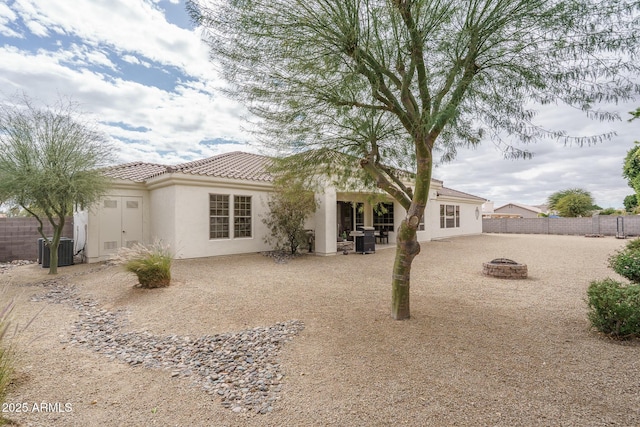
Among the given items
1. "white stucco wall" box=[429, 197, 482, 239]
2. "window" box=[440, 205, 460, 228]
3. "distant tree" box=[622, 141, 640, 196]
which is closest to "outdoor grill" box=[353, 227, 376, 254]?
"white stucco wall" box=[429, 197, 482, 239]

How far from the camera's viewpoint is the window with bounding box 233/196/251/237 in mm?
13556

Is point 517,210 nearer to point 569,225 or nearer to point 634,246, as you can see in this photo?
point 569,225

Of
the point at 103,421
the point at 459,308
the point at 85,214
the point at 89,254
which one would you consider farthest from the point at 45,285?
the point at 459,308

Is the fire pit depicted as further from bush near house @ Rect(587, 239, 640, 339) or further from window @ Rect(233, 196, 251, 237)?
window @ Rect(233, 196, 251, 237)

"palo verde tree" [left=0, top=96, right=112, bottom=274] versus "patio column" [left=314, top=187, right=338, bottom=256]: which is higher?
"palo verde tree" [left=0, top=96, right=112, bottom=274]

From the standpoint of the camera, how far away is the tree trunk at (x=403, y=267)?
17.7 ft

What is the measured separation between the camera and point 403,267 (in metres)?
5.51

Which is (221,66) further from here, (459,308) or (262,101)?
(459,308)

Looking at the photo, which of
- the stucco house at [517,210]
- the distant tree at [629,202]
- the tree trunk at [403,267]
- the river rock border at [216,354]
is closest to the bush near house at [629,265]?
the tree trunk at [403,267]

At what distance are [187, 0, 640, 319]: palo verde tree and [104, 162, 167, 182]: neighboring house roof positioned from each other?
934 cm

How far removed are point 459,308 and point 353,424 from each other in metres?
4.36

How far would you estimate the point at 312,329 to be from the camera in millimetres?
5293

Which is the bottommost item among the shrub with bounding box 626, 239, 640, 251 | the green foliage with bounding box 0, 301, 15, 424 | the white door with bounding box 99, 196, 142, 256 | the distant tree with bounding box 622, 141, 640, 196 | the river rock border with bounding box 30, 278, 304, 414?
the river rock border with bounding box 30, 278, 304, 414

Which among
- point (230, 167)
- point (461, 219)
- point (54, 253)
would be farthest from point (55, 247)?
point (461, 219)
